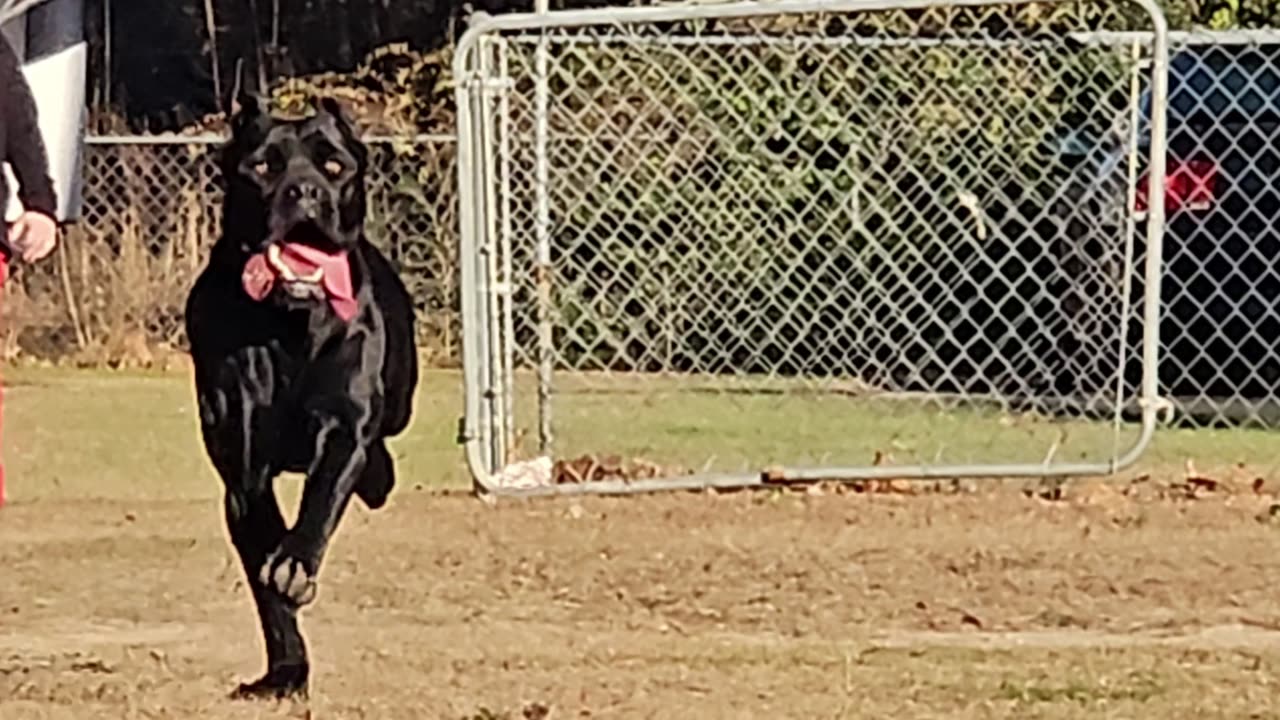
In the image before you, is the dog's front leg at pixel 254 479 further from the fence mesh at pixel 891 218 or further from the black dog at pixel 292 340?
the fence mesh at pixel 891 218

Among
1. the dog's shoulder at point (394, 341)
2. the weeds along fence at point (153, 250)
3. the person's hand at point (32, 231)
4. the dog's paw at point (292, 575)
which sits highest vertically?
the person's hand at point (32, 231)

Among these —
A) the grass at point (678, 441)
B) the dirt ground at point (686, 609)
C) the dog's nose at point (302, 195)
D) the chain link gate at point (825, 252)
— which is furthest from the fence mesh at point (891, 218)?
the dog's nose at point (302, 195)

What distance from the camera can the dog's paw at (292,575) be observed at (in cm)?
509

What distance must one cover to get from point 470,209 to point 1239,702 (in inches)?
140

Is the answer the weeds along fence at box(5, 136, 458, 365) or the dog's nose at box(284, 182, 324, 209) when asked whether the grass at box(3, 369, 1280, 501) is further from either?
the dog's nose at box(284, 182, 324, 209)

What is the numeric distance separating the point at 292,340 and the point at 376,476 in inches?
16.1

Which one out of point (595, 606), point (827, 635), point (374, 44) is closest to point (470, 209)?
point (595, 606)

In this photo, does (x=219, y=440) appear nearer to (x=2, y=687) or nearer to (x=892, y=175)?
(x=2, y=687)

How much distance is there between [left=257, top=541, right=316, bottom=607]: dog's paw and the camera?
5094 mm

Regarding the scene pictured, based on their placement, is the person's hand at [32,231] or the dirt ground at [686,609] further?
the dirt ground at [686,609]

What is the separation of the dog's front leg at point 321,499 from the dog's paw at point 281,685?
0.28 m

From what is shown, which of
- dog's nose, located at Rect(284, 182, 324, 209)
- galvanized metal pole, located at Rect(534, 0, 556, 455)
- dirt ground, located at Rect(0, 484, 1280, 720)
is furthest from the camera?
galvanized metal pole, located at Rect(534, 0, 556, 455)

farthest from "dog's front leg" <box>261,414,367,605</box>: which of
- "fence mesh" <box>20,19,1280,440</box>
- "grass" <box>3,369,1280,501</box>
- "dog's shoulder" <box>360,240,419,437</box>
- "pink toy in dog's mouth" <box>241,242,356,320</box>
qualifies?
"fence mesh" <box>20,19,1280,440</box>

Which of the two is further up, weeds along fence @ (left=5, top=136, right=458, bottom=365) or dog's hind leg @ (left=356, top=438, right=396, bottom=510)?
dog's hind leg @ (left=356, top=438, right=396, bottom=510)
